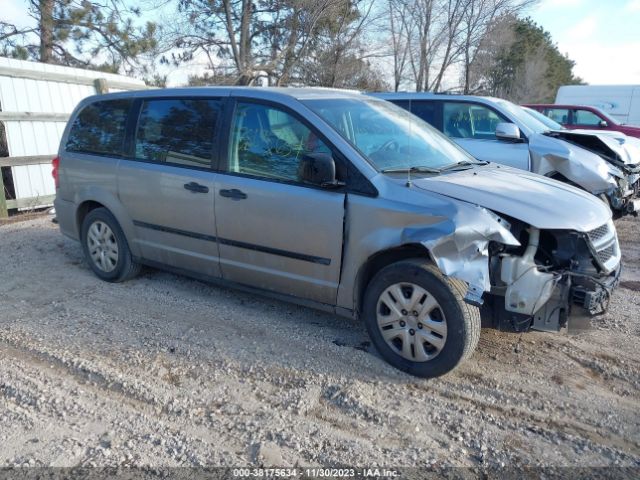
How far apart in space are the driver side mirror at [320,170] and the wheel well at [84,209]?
2.73 meters

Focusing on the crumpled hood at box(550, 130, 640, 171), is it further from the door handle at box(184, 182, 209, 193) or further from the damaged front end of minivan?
the door handle at box(184, 182, 209, 193)

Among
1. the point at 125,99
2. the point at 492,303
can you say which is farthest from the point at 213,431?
the point at 125,99

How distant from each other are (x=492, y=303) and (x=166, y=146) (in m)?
3.09

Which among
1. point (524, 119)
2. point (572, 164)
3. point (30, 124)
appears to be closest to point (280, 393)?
point (572, 164)

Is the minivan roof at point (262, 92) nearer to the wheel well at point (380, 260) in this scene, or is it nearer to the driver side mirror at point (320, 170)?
the driver side mirror at point (320, 170)

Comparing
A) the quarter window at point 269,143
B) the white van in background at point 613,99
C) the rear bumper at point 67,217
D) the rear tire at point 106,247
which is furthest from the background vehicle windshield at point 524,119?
the white van in background at point 613,99

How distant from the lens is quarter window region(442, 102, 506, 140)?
25.6 ft

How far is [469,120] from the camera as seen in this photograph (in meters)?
7.91

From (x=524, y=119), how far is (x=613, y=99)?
13.0 m

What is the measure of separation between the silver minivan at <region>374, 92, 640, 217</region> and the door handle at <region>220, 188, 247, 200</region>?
4096mm

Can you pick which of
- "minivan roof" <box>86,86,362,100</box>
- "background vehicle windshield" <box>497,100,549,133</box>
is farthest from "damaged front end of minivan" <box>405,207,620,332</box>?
"background vehicle windshield" <box>497,100,549,133</box>

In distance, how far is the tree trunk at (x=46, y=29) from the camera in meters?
14.3

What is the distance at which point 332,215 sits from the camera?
3762 mm

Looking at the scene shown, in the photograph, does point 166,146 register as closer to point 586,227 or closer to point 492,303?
point 492,303
